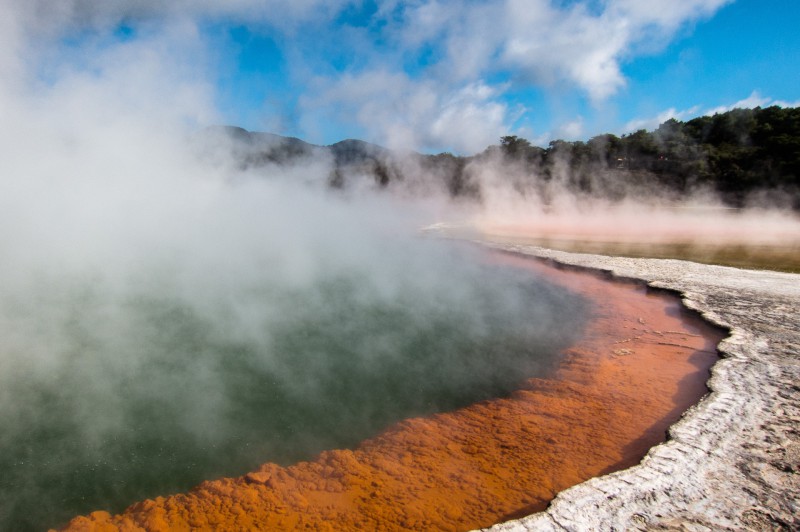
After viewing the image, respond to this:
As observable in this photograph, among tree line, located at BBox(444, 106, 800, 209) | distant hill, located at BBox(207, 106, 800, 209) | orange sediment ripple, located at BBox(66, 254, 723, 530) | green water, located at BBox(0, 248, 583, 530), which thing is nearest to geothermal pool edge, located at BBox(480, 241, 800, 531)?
orange sediment ripple, located at BBox(66, 254, 723, 530)

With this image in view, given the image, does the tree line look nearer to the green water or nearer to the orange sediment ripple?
the green water

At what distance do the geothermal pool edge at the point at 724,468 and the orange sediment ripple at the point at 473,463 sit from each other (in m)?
0.25

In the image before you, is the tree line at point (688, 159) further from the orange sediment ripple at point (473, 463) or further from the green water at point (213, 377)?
the orange sediment ripple at point (473, 463)

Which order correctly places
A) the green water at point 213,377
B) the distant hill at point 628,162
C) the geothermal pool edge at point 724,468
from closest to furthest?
1. the geothermal pool edge at point 724,468
2. the green water at point 213,377
3. the distant hill at point 628,162

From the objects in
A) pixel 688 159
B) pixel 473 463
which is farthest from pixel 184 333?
pixel 688 159

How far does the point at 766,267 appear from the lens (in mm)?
7891

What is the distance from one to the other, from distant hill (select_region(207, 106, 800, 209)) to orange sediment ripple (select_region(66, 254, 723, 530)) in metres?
12.8

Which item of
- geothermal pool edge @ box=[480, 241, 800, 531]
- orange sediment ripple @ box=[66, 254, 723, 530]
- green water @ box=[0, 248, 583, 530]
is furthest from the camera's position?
green water @ box=[0, 248, 583, 530]

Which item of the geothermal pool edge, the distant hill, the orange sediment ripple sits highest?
the distant hill

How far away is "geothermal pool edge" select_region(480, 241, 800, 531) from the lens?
2.11m

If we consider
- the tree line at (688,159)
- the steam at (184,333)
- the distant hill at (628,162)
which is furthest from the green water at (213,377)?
the tree line at (688,159)

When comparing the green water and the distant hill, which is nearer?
the green water

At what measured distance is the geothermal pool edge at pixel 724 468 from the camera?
2107 mm

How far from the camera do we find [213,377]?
152 inches
